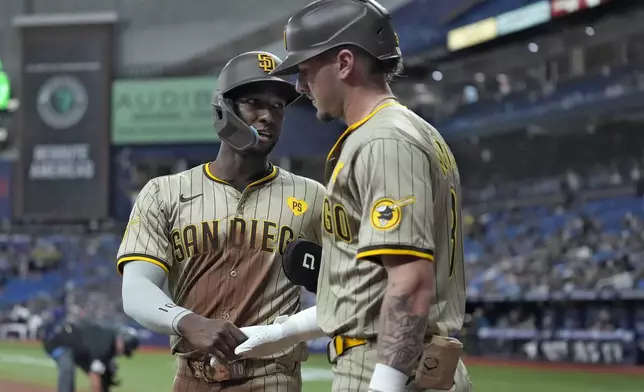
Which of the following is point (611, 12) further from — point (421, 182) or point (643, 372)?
point (421, 182)

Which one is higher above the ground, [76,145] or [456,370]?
[76,145]

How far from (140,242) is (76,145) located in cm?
1586

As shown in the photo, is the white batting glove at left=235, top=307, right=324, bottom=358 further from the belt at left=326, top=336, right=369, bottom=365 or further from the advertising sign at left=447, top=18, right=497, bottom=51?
the advertising sign at left=447, top=18, right=497, bottom=51

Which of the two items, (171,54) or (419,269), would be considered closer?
(419,269)

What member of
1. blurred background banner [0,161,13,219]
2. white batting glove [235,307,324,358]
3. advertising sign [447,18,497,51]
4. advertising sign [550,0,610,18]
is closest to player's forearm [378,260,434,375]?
white batting glove [235,307,324,358]

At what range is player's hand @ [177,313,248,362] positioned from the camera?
2402mm

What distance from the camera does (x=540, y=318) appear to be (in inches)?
501

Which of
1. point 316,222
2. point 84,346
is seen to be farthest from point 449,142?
point 316,222

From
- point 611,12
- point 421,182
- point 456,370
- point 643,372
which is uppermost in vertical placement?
point 611,12

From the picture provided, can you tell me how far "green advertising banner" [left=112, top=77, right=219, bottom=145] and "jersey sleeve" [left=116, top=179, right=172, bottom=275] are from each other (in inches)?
573

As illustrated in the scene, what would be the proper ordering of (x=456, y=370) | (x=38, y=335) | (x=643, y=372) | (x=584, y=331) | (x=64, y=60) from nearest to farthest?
(x=456, y=370)
(x=643, y=372)
(x=584, y=331)
(x=38, y=335)
(x=64, y=60)

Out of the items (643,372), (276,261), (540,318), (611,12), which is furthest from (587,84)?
(276,261)

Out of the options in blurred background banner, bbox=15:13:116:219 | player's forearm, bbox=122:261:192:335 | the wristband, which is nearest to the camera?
the wristband

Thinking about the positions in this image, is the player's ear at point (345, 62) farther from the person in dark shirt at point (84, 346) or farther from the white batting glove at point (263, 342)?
the person in dark shirt at point (84, 346)
